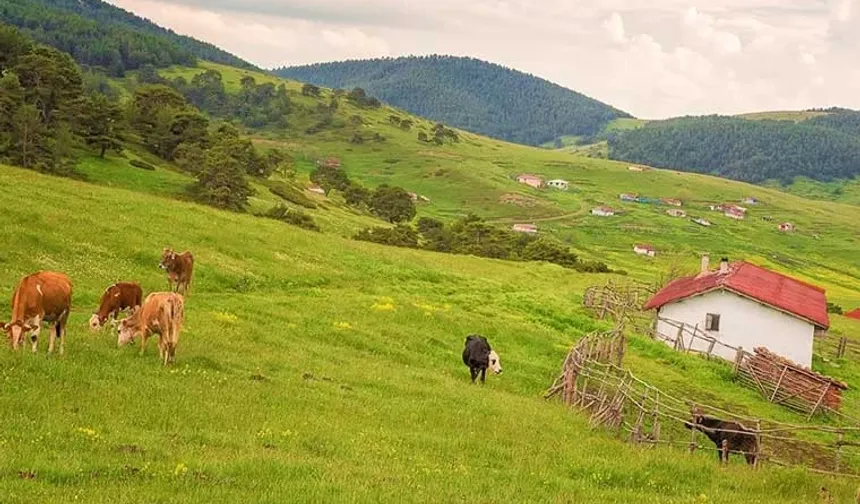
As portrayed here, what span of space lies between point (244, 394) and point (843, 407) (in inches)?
1376

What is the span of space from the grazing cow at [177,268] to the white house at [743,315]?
32884mm

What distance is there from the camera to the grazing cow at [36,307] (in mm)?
18406

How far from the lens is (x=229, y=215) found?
5375 cm

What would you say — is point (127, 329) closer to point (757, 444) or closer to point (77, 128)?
point (757, 444)

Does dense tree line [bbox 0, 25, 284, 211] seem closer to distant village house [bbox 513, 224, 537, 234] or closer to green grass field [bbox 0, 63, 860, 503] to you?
green grass field [bbox 0, 63, 860, 503]

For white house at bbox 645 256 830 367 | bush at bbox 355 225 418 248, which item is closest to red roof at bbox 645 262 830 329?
white house at bbox 645 256 830 367

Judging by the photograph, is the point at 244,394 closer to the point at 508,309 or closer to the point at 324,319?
the point at 324,319

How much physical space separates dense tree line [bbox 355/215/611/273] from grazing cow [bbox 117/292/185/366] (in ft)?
206

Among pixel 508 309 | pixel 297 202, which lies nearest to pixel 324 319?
pixel 508 309

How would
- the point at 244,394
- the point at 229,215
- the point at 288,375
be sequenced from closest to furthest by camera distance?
the point at 244,394 < the point at 288,375 < the point at 229,215

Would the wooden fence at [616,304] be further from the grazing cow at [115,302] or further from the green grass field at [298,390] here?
the grazing cow at [115,302]

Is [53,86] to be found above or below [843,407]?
above

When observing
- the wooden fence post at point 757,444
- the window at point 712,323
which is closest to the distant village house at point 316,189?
the window at point 712,323

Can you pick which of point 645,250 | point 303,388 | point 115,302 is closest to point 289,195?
point 115,302
